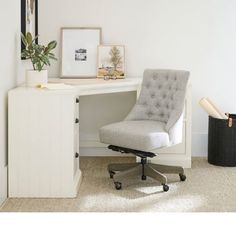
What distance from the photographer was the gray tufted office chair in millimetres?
3561

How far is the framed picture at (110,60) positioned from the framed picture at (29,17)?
0.65m

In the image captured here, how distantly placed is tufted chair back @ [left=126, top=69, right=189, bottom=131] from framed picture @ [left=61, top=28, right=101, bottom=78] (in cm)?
84

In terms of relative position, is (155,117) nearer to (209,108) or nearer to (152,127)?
(152,127)

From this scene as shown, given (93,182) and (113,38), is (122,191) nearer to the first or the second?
(93,182)

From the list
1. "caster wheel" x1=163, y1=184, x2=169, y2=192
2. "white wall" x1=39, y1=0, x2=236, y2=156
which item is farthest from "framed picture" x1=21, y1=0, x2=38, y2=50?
"caster wheel" x1=163, y1=184, x2=169, y2=192

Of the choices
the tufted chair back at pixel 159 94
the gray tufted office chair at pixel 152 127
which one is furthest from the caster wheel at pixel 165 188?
the tufted chair back at pixel 159 94

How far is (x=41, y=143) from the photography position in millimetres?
3350

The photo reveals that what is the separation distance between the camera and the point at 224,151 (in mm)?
4379

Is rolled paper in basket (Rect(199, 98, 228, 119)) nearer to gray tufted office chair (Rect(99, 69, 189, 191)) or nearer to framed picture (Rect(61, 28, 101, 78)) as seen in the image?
gray tufted office chair (Rect(99, 69, 189, 191))
